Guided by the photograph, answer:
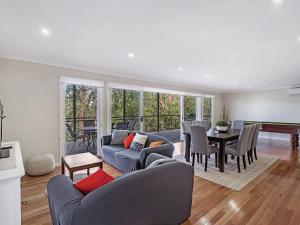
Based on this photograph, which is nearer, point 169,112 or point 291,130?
point 291,130

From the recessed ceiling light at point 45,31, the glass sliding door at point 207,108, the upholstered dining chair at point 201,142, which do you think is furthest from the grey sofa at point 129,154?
the glass sliding door at point 207,108

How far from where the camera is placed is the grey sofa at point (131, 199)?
122cm

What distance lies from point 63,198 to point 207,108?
8.31 meters

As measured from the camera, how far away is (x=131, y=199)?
1.32 metres

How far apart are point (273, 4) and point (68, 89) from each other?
171 inches

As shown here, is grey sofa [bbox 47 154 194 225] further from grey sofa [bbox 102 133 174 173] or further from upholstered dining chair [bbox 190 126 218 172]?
upholstered dining chair [bbox 190 126 218 172]

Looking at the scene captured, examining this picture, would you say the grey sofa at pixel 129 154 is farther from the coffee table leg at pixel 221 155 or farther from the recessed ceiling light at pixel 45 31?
the recessed ceiling light at pixel 45 31

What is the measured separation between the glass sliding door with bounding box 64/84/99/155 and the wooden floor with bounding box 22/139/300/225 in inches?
62.9

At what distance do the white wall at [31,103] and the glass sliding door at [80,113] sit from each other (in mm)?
432

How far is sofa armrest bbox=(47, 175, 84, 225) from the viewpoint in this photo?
4.11 feet

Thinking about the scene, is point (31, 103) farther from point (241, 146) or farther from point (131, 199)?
point (241, 146)

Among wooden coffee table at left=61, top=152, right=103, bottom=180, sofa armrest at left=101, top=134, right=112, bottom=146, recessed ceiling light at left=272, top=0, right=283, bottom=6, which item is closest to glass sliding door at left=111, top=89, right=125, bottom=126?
sofa armrest at left=101, top=134, right=112, bottom=146

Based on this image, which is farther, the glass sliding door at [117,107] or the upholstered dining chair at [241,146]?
the glass sliding door at [117,107]

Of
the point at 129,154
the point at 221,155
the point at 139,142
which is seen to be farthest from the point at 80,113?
the point at 221,155
